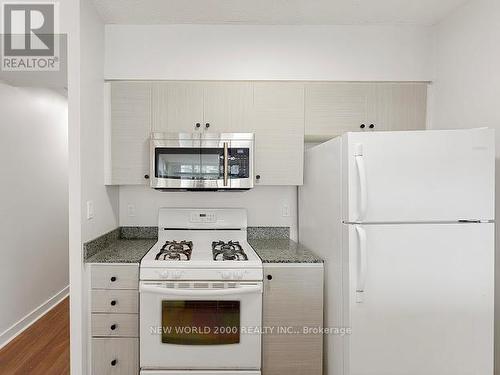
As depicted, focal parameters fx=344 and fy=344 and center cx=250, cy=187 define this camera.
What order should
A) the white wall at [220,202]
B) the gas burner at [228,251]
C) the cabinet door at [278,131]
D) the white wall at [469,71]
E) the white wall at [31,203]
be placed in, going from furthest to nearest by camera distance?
the white wall at [31,203]
the white wall at [220,202]
the cabinet door at [278,131]
the gas burner at [228,251]
the white wall at [469,71]

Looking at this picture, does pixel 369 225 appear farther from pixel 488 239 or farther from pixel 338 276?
pixel 488 239

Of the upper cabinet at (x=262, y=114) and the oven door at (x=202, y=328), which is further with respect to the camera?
the upper cabinet at (x=262, y=114)

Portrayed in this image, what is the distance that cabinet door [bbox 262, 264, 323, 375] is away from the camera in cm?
220

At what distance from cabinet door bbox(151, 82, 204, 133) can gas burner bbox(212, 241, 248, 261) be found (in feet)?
2.88

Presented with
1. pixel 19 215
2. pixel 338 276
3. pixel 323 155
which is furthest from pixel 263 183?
pixel 19 215

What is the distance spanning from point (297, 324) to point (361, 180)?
1056 millimetres

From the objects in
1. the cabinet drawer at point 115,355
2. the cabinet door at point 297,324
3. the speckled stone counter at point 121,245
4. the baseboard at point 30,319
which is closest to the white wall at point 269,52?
the speckled stone counter at point 121,245

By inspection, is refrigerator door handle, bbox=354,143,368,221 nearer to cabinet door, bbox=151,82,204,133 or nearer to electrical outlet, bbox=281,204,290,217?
electrical outlet, bbox=281,204,290,217

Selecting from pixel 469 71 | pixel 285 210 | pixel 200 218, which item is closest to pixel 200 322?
pixel 200 218

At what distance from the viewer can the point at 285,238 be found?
2.88 m

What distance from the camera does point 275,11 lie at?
237 cm

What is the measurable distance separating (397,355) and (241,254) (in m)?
1.07

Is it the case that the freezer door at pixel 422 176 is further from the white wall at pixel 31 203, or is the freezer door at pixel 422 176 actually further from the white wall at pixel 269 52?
the white wall at pixel 31 203

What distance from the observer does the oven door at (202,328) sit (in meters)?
2.11
